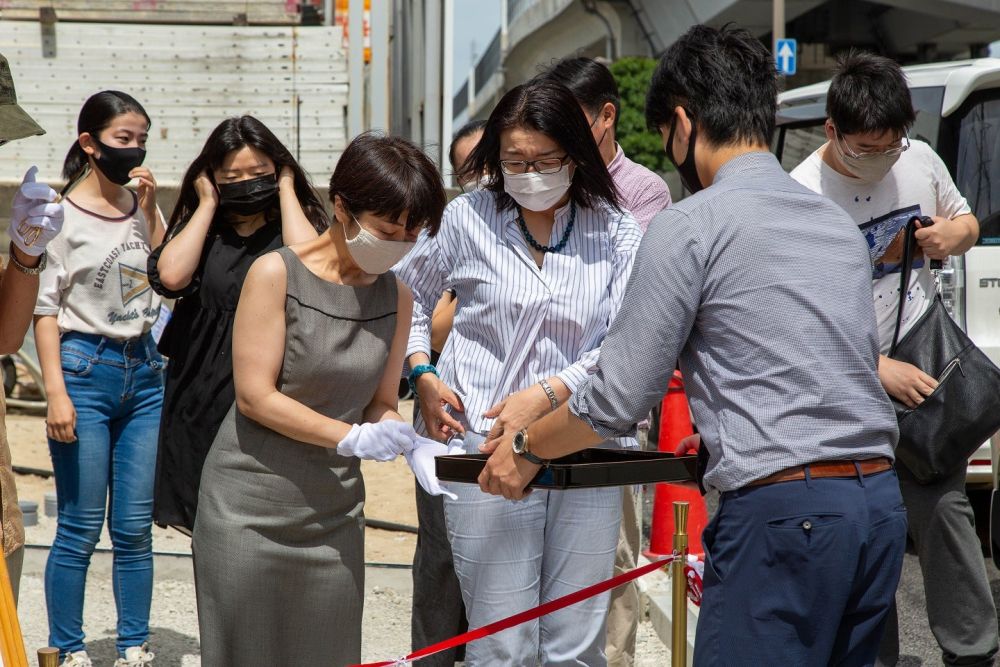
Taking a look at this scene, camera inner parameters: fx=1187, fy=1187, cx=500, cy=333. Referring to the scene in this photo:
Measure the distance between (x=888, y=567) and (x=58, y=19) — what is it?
14096 mm

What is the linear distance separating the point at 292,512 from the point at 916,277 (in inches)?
81.7

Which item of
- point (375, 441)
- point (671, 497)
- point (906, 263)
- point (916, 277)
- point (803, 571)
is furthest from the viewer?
point (671, 497)

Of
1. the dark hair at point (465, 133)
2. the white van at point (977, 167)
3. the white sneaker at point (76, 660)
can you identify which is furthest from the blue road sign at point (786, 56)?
the white sneaker at point (76, 660)

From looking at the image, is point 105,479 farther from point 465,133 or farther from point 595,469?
point 595,469

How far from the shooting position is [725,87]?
2.40 meters

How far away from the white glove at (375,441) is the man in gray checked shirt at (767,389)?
1.89ft

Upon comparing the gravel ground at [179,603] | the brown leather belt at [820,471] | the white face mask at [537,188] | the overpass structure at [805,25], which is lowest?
the gravel ground at [179,603]

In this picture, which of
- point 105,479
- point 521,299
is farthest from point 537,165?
point 105,479

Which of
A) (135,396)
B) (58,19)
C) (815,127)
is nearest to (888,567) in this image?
(135,396)

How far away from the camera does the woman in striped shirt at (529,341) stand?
2.95 metres

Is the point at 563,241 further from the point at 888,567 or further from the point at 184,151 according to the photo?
the point at 184,151

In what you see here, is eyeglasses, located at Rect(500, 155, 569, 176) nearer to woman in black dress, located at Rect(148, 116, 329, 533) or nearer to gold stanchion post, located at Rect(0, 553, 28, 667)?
woman in black dress, located at Rect(148, 116, 329, 533)

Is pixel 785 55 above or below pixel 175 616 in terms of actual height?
above

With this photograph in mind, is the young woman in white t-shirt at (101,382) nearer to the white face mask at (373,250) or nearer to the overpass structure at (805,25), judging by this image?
the white face mask at (373,250)
